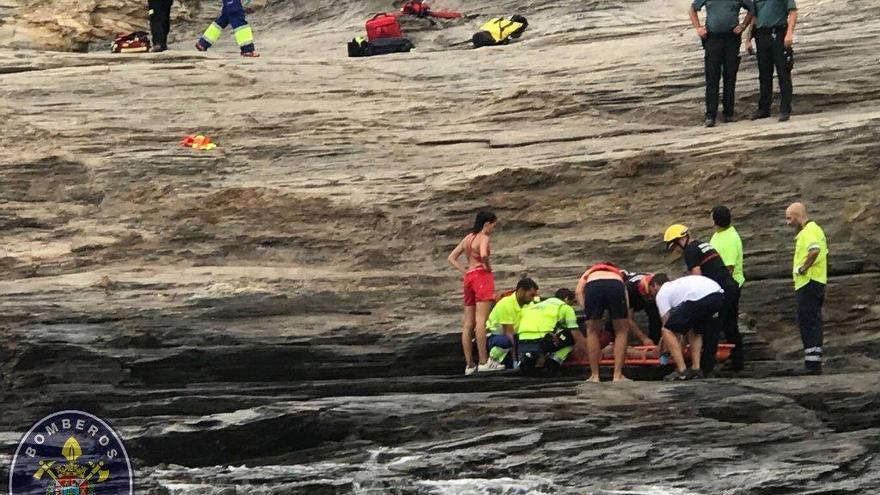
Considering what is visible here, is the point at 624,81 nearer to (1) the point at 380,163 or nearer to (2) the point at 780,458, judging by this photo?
(1) the point at 380,163

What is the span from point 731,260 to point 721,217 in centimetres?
45

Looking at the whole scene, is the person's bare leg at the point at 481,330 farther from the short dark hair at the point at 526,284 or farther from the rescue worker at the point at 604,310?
the rescue worker at the point at 604,310

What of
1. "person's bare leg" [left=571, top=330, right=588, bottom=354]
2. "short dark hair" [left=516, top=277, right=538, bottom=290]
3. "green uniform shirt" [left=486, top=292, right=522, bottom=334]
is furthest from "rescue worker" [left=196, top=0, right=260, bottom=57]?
"person's bare leg" [left=571, top=330, right=588, bottom=354]

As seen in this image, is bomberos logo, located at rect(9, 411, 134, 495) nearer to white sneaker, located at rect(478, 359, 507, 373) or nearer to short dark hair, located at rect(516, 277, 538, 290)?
white sneaker, located at rect(478, 359, 507, 373)

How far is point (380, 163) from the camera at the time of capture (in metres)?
19.5

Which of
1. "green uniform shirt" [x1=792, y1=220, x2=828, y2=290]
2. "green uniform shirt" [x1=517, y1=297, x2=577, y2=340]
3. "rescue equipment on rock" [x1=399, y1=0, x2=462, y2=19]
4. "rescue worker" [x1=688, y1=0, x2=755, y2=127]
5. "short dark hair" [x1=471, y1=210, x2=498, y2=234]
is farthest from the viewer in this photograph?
"rescue equipment on rock" [x1=399, y1=0, x2=462, y2=19]

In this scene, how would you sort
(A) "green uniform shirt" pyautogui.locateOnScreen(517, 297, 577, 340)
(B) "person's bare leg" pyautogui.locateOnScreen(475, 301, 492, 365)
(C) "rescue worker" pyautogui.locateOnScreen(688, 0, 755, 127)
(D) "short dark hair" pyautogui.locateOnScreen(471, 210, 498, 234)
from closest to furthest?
1. (A) "green uniform shirt" pyautogui.locateOnScreen(517, 297, 577, 340)
2. (B) "person's bare leg" pyautogui.locateOnScreen(475, 301, 492, 365)
3. (D) "short dark hair" pyautogui.locateOnScreen(471, 210, 498, 234)
4. (C) "rescue worker" pyautogui.locateOnScreen(688, 0, 755, 127)

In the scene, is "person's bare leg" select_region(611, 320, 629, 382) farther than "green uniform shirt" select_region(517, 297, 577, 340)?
No

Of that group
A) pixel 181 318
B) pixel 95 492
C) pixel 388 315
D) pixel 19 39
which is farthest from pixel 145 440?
pixel 19 39

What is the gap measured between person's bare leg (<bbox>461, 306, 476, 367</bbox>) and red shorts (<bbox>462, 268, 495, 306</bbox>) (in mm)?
92

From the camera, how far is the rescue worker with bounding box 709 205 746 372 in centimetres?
1638

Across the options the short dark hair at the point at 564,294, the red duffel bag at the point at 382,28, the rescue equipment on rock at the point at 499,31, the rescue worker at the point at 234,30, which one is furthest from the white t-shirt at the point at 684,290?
the rescue worker at the point at 234,30

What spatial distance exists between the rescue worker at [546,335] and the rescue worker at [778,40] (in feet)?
14.1

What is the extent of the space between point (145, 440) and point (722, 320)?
18.6 feet
